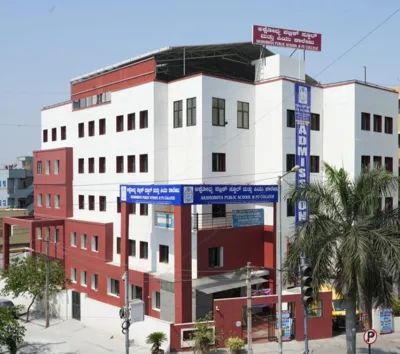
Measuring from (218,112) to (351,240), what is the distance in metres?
16.4

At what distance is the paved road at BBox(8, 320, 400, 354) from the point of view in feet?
82.8

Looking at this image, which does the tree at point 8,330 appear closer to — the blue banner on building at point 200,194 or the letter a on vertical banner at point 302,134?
the blue banner on building at point 200,194

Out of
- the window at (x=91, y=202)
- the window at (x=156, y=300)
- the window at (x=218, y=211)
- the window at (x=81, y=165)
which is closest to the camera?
the window at (x=156, y=300)

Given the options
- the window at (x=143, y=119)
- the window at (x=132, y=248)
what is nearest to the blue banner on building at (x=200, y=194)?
the window at (x=132, y=248)

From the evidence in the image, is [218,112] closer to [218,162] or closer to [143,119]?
[218,162]

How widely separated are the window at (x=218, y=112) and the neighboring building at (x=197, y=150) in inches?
2.5

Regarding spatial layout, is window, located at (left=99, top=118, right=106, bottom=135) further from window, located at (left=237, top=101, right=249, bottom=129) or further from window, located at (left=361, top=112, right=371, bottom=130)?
window, located at (left=361, top=112, right=371, bottom=130)

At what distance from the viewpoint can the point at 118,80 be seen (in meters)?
38.6

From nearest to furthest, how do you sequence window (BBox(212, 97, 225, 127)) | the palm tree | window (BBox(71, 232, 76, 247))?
the palm tree
window (BBox(212, 97, 225, 127))
window (BBox(71, 232, 76, 247))

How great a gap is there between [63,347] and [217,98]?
16797 millimetres

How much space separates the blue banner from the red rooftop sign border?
1110 cm

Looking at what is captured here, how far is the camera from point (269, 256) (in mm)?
32500

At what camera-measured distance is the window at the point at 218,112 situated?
105 feet

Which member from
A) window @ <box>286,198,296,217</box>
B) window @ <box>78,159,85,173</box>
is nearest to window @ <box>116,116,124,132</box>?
window @ <box>78,159,85,173</box>
